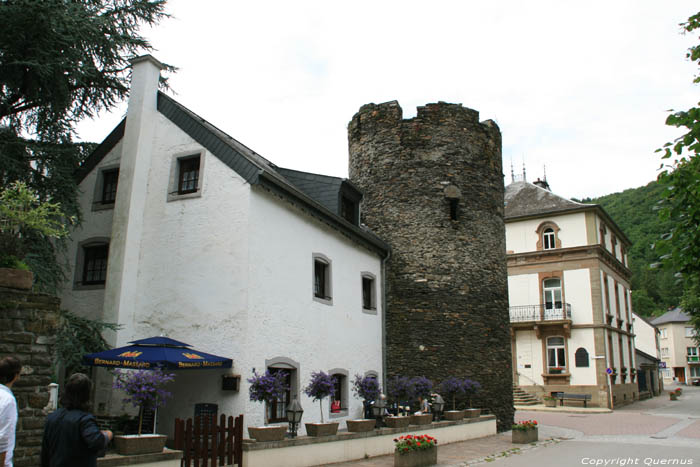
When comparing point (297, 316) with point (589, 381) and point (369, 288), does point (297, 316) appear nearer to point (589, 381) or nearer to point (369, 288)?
point (369, 288)

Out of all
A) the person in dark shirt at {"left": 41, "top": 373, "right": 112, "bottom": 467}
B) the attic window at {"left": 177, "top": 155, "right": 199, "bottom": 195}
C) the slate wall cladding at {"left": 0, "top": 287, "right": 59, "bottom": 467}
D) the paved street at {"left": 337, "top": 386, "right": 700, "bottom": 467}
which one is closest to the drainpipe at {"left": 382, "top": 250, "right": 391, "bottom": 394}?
the paved street at {"left": 337, "top": 386, "right": 700, "bottom": 467}

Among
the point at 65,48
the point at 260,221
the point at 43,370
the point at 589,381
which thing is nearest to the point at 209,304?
the point at 260,221

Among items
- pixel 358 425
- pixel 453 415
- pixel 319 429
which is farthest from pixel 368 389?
pixel 453 415

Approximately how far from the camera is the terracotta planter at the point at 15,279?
7.45 m

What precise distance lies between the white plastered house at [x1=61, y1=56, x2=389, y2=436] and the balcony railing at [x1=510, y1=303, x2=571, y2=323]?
→ 19.4 meters

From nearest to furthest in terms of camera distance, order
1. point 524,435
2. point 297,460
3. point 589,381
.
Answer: point 297,460
point 524,435
point 589,381

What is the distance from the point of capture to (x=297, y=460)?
34.9ft

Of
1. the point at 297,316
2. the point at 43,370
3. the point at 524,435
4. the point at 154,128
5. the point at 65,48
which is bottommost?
the point at 524,435

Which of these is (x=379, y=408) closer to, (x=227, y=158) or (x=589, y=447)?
(x=589, y=447)

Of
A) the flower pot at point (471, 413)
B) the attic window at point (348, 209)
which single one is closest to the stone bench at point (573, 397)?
the flower pot at point (471, 413)

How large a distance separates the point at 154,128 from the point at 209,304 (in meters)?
4.76

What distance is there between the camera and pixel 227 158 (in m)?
12.6

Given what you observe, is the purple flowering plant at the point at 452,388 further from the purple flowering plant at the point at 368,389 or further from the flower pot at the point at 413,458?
the flower pot at the point at 413,458

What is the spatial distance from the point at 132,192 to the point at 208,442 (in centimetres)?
628
